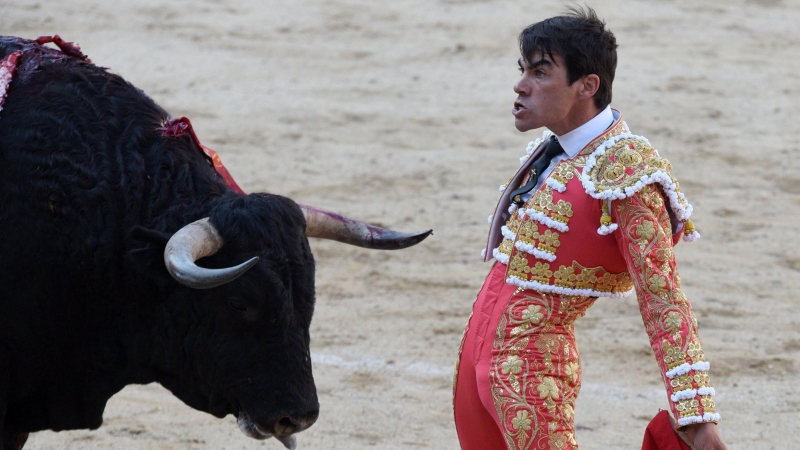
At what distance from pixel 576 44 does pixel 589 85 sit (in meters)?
0.10

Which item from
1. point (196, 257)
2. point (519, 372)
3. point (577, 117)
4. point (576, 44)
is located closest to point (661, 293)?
point (519, 372)

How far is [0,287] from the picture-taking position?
3197 millimetres

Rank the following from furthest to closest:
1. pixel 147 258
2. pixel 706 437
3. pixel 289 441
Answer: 1. pixel 289 441
2. pixel 147 258
3. pixel 706 437

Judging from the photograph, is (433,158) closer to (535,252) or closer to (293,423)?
(293,423)

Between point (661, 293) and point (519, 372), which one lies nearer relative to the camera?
point (661, 293)

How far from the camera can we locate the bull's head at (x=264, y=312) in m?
3.07

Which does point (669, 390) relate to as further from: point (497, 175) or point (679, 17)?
point (679, 17)

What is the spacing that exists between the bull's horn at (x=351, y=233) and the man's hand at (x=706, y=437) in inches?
44.2

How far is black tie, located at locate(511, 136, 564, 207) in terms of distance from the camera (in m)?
2.84

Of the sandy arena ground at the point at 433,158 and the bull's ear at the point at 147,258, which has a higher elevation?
the bull's ear at the point at 147,258

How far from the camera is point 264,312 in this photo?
3088mm

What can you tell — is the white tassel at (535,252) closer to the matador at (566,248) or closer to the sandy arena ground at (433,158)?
the matador at (566,248)

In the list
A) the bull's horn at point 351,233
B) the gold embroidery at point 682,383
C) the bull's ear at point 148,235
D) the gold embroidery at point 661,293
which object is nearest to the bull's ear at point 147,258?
the bull's ear at point 148,235

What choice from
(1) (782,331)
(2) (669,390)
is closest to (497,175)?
(1) (782,331)
